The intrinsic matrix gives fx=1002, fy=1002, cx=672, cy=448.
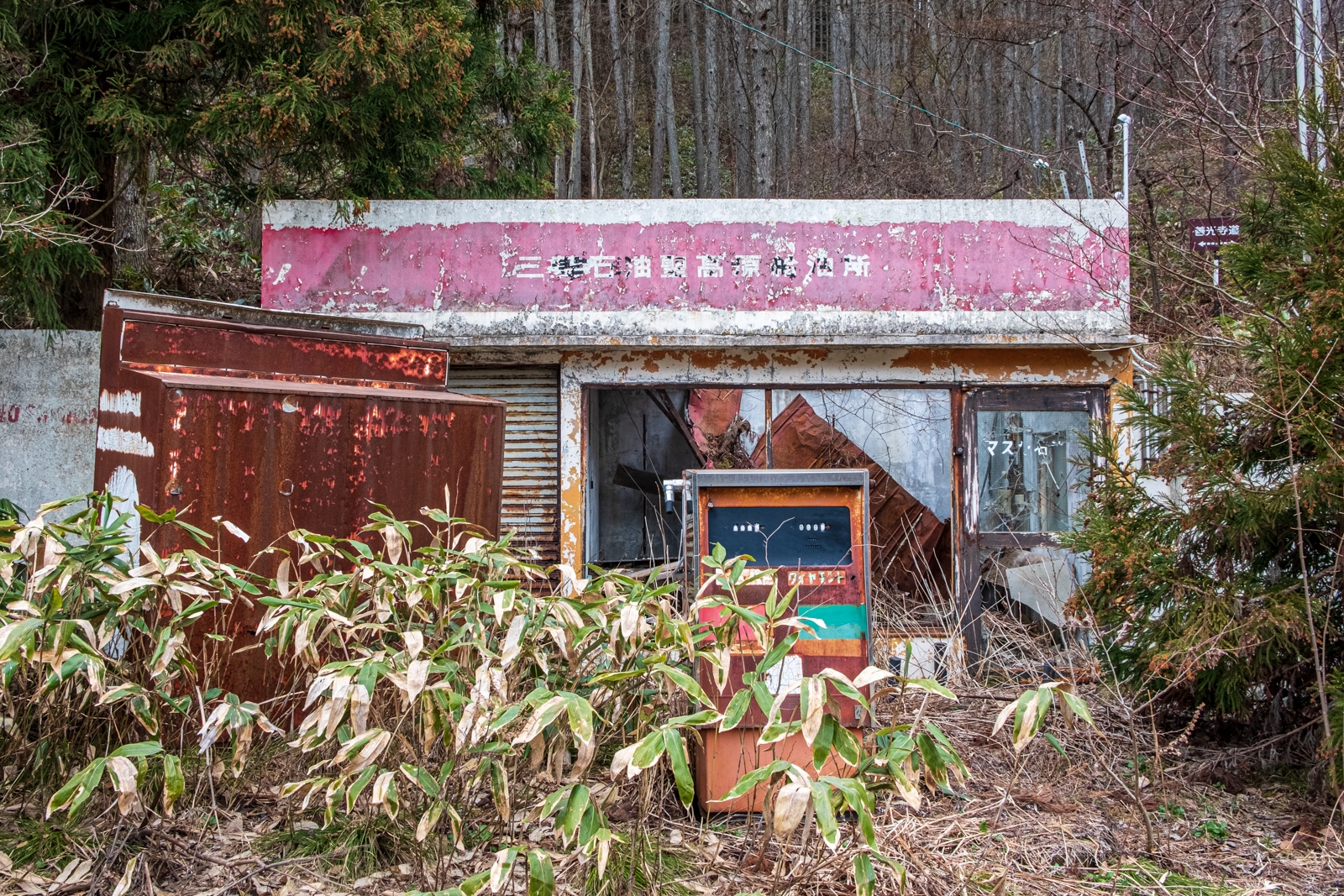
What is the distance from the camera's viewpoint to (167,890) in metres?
3.29

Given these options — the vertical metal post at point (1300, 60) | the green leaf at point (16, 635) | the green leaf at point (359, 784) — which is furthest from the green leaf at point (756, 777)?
the vertical metal post at point (1300, 60)

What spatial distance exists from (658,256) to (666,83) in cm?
1421

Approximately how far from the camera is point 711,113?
20109mm

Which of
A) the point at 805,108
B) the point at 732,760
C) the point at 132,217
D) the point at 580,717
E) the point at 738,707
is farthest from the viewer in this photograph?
the point at 805,108

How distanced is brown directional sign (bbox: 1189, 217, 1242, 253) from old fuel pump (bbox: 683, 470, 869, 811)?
5761 mm

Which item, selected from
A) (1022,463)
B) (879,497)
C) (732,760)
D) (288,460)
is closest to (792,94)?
(879,497)

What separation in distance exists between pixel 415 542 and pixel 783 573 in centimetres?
197

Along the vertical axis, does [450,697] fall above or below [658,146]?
below

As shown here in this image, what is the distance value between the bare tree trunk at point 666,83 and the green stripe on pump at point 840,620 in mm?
17267

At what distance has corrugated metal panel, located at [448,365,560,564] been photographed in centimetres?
755

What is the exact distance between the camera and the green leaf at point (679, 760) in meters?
2.76

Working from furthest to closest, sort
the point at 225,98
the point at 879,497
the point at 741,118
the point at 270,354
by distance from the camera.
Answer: the point at 741,118 < the point at 879,497 < the point at 225,98 < the point at 270,354

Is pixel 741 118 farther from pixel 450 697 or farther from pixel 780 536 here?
pixel 450 697

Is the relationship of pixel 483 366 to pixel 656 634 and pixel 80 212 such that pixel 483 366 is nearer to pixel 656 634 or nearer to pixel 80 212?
pixel 80 212
